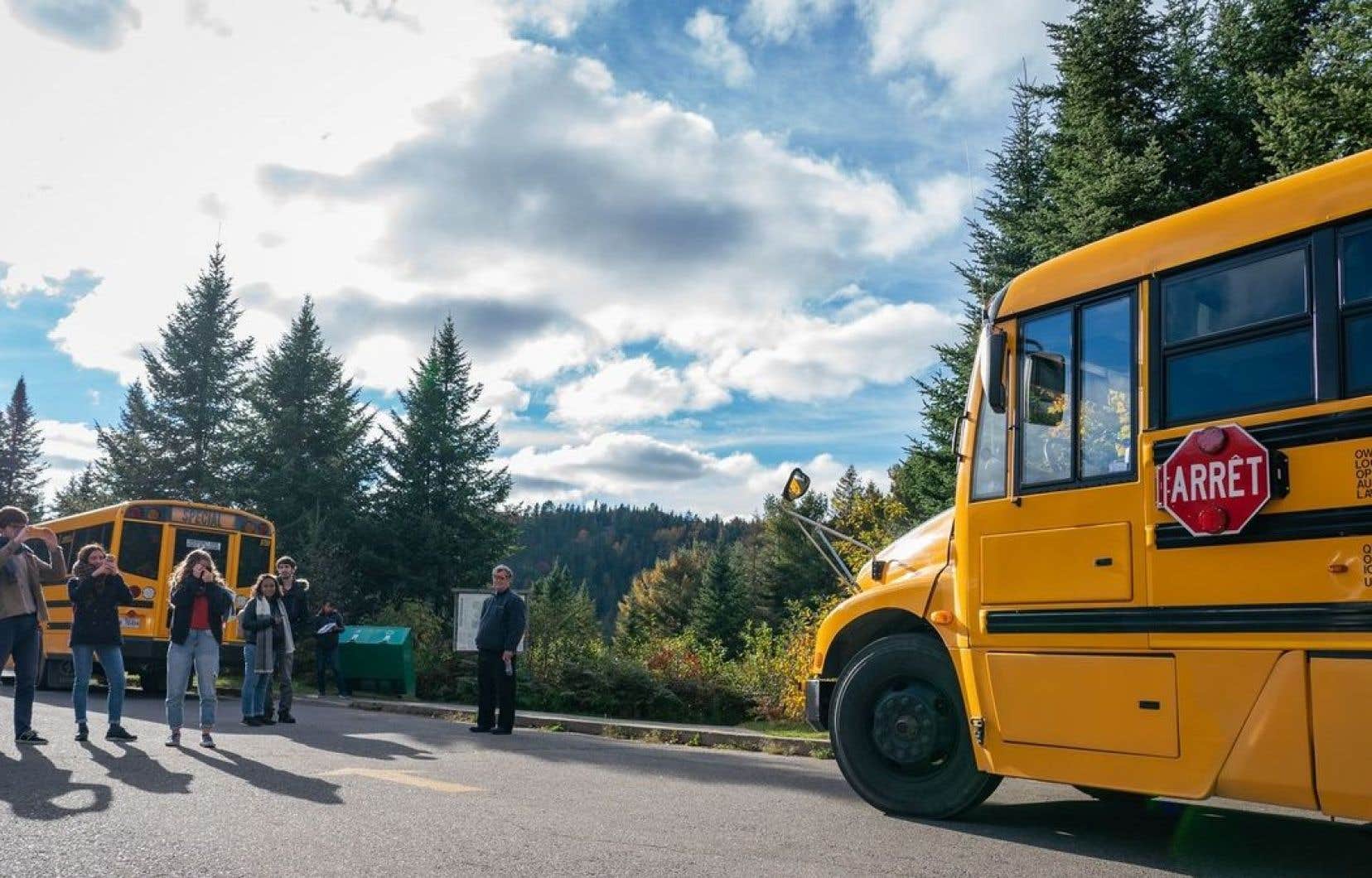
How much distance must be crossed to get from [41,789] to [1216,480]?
6943 millimetres

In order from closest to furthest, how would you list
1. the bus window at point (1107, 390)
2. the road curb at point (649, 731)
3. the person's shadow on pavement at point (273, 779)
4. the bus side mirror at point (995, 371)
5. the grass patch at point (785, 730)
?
the bus window at point (1107, 390), the bus side mirror at point (995, 371), the person's shadow on pavement at point (273, 779), the road curb at point (649, 731), the grass patch at point (785, 730)

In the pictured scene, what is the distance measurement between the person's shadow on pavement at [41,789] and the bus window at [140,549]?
10216 millimetres

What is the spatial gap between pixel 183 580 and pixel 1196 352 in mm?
8820

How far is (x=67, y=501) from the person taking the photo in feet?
146

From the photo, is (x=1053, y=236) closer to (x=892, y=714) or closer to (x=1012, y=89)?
(x=1012, y=89)

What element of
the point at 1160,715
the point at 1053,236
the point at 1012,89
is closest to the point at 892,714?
the point at 1160,715

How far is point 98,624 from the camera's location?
1027cm

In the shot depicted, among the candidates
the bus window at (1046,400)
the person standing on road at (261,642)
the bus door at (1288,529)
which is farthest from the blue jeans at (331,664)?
the bus door at (1288,529)

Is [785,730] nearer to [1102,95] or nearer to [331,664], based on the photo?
[331,664]

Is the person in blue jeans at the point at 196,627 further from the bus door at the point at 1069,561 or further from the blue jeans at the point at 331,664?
the blue jeans at the point at 331,664

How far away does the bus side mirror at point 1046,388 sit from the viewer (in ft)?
20.3

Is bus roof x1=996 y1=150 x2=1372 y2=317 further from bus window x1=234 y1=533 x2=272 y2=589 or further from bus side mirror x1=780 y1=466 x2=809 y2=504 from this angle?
bus window x1=234 y1=533 x2=272 y2=589

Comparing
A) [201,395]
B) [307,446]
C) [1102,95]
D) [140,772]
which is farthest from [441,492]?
[140,772]

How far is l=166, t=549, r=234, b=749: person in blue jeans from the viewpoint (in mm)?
10172
